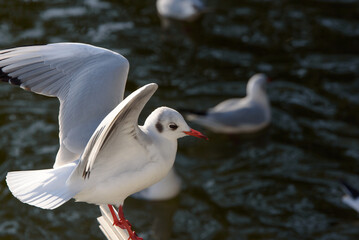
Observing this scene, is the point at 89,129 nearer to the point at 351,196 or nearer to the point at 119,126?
the point at 119,126

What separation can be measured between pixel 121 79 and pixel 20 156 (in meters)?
2.72

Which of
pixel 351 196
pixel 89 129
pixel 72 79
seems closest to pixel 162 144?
pixel 89 129

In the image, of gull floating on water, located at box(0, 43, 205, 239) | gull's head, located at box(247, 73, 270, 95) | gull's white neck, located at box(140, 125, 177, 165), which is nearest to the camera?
gull floating on water, located at box(0, 43, 205, 239)

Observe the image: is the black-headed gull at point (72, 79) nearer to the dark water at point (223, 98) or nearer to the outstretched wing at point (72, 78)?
the outstretched wing at point (72, 78)

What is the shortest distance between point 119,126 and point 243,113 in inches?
156

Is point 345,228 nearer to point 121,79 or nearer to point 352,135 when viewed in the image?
point 352,135

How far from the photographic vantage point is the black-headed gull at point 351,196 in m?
5.30

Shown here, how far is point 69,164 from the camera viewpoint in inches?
120

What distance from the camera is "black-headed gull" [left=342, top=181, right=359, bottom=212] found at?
5297 millimetres

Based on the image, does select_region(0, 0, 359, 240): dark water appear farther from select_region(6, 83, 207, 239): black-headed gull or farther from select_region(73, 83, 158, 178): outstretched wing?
select_region(73, 83, 158, 178): outstretched wing

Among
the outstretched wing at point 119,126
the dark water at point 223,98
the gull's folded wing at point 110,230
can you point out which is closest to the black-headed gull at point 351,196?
the dark water at point 223,98

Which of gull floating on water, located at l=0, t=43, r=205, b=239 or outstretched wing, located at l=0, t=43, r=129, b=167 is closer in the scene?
gull floating on water, located at l=0, t=43, r=205, b=239

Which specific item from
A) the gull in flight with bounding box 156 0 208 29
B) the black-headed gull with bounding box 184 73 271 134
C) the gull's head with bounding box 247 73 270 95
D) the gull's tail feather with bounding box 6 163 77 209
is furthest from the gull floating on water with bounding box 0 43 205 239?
the gull in flight with bounding box 156 0 208 29

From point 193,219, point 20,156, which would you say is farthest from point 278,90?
point 20,156
